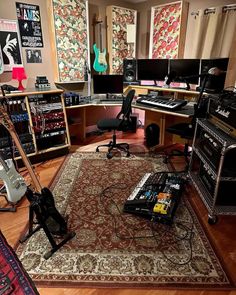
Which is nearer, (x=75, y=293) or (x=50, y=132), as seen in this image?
(x=75, y=293)

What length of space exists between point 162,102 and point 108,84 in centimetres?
109

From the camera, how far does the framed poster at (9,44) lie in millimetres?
2787

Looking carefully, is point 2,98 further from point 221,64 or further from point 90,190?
point 221,64

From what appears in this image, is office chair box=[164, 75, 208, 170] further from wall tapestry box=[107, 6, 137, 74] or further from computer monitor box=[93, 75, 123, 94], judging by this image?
wall tapestry box=[107, 6, 137, 74]

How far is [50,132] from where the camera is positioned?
3.02m

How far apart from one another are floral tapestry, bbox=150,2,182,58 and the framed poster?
7.57ft

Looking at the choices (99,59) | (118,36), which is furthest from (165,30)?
(99,59)

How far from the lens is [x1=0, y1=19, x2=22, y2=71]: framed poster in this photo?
279 cm

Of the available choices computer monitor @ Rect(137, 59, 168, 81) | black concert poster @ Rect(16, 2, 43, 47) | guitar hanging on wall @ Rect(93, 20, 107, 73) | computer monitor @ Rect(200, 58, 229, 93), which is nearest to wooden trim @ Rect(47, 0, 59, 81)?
black concert poster @ Rect(16, 2, 43, 47)

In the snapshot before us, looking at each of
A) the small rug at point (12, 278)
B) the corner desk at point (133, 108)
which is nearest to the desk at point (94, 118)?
the corner desk at point (133, 108)

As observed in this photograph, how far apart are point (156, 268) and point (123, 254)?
0.25m

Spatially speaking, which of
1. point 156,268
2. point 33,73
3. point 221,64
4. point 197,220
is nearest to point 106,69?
point 33,73

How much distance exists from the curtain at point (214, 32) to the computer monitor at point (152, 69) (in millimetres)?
562

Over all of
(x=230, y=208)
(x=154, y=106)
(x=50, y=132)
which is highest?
(x=154, y=106)
